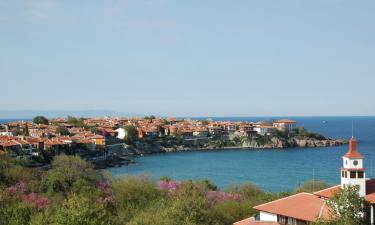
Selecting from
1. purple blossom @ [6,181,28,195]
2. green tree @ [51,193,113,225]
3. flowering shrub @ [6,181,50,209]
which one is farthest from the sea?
green tree @ [51,193,113,225]

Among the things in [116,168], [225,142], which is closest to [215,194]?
[116,168]

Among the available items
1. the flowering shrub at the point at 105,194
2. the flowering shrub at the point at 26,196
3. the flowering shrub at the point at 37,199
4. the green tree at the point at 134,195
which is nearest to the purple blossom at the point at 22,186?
the flowering shrub at the point at 26,196

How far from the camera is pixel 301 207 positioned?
22.1 metres

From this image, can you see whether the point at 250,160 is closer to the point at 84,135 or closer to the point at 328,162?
the point at 328,162

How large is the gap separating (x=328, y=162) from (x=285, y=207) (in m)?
54.8

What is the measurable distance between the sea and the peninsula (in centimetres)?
535

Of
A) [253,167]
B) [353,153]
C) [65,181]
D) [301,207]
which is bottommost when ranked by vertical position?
[253,167]

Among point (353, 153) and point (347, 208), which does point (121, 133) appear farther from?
point (347, 208)

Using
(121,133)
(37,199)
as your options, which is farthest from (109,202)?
(121,133)

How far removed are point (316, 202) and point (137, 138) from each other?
3168 inches

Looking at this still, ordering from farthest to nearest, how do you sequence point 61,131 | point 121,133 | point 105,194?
point 121,133 < point 61,131 < point 105,194

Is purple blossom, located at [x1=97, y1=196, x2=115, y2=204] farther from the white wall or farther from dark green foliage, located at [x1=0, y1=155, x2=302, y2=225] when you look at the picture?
the white wall

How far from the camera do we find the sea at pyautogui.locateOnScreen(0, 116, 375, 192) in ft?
189

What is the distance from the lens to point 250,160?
8088cm
